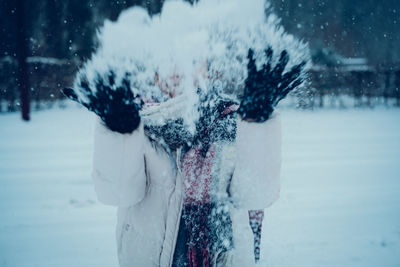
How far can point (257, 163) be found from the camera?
1.22m

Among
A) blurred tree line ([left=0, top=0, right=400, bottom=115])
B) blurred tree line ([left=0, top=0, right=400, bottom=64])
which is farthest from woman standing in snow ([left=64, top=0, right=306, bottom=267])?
blurred tree line ([left=0, top=0, right=400, bottom=64])

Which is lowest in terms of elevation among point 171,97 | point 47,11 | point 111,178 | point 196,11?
point 111,178

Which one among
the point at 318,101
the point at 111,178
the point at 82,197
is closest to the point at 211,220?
the point at 111,178

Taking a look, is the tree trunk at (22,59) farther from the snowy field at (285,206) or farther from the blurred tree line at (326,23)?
the blurred tree line at (326,23)

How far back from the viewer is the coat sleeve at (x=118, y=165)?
1.15 meters

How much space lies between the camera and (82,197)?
397cm

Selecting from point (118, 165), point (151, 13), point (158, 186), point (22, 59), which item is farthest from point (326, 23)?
point (118, 165)

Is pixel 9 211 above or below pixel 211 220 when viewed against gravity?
below

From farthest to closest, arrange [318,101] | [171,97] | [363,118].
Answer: [318,101] → [363,118] → [171,97]

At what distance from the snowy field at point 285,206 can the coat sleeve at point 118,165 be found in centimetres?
183

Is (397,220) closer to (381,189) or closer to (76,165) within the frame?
(381,189)

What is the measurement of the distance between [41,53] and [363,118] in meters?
15.7

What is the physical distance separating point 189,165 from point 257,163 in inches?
12.3

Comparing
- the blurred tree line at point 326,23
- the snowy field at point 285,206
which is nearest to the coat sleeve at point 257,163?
the snowy field at point 285,206
